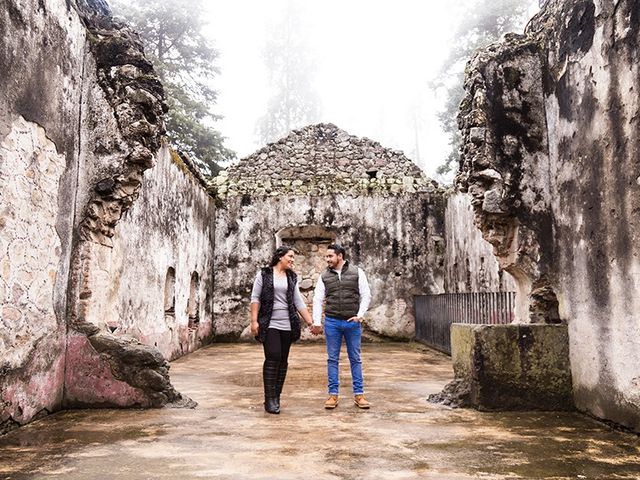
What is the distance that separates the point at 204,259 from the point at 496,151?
8.72 meters

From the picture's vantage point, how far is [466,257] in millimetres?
12180

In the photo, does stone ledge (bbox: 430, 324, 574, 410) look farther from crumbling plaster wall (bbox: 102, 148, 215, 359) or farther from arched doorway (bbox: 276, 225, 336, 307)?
arched doorway (bbox: 276, 225, 336, 307)

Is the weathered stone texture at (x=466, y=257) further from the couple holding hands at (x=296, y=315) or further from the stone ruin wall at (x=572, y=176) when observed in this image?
the couple holding hands at (x=296, y=315)

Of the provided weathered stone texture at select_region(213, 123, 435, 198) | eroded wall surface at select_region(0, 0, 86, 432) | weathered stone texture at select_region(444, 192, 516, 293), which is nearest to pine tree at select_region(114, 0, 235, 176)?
weathered stone texture at select_region(213, 123, 435, 198)

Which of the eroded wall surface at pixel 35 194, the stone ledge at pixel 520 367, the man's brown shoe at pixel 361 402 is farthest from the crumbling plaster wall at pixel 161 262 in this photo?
the stone ledge at pixel 520 367

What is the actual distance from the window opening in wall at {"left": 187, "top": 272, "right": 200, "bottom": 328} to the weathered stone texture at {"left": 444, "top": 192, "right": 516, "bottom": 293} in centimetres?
595

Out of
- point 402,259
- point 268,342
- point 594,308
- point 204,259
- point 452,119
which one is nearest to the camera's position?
point 594,308

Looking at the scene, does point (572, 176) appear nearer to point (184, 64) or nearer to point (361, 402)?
point (361, 402)

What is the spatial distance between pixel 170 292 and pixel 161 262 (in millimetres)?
988

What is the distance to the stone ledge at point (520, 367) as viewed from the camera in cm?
551

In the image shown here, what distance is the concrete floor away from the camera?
353 cm

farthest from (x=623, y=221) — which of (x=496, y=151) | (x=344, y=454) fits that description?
(x=344, y=454)

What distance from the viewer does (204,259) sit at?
13281 mm

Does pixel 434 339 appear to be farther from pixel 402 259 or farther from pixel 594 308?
pixel 594 308
